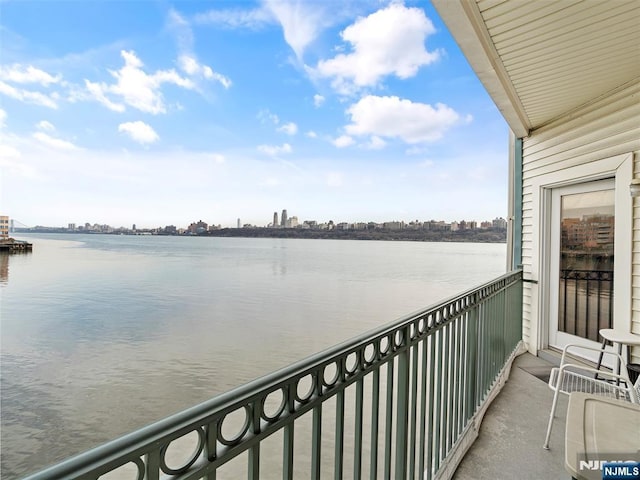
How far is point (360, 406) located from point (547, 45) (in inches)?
96.3

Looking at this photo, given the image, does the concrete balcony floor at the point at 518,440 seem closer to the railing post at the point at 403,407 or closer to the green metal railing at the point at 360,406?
the green metal railing at the point at 360,406

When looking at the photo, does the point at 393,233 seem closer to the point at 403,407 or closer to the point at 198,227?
the point at 198,227

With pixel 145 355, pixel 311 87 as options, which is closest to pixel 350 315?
pixel 145 355

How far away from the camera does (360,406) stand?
40.5 inches

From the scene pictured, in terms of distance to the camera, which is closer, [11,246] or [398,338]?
[398,338]

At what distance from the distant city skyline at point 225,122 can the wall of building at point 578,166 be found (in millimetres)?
10374

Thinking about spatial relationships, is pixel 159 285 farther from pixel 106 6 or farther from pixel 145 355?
pixel 106 6

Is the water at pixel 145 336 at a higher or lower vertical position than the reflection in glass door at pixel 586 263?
lower

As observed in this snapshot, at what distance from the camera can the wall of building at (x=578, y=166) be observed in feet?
9.21

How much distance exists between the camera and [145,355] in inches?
419

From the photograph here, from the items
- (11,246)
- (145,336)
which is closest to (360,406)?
(145,336)

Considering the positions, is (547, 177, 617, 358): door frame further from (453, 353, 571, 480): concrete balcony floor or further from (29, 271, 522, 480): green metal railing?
(29, 271, 522, 480): green metal railing

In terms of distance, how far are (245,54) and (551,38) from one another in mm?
25576

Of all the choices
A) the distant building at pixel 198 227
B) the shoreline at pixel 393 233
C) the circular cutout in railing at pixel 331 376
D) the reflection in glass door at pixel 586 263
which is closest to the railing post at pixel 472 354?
the circular cutout in railing at pixel 331 376
